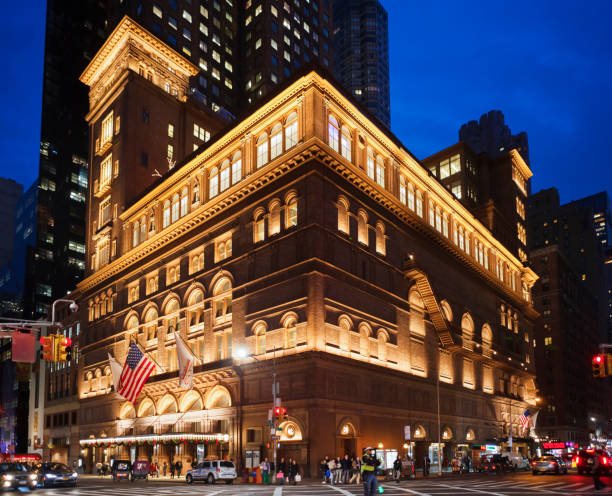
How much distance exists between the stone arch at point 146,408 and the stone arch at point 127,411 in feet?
4.12

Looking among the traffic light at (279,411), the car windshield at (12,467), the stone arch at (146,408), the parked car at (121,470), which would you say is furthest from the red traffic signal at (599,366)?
the stone arch at (146,408)

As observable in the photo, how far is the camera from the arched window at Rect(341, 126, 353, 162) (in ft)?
174

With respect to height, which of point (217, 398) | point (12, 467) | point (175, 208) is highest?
point (175, 208)

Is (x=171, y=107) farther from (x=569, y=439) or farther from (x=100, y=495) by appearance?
(x=569, y=439)

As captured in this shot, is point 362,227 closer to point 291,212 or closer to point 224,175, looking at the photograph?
point 291,212

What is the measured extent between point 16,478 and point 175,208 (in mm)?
33321

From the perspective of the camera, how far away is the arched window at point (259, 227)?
52.9 metres

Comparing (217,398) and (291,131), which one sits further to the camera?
(217,398)

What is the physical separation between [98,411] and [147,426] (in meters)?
13.4

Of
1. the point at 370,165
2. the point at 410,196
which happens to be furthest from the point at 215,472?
the point at 410,196

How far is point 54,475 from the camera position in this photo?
3991 cm

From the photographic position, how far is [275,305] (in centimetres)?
4900

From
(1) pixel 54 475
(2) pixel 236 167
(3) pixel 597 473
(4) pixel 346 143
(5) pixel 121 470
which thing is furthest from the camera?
(2) pixel 236 167

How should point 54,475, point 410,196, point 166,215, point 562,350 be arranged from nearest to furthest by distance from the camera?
point 54,475
point 410,196
point 166,215
point 562,350
